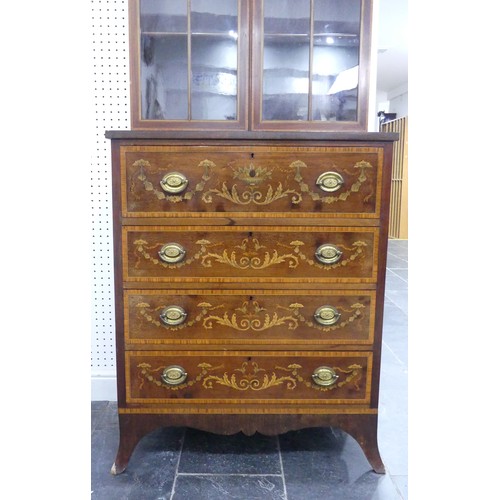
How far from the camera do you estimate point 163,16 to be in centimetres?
142

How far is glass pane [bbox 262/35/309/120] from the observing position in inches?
56.9

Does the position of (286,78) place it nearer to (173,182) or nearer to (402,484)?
(173,182)

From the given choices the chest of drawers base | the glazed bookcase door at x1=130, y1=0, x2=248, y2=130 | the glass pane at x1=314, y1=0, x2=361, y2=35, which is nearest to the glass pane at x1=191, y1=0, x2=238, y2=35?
the glazed bookcase door at x1=130, y1=0, x2=248, y2=130

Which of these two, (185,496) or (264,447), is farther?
(264,447)

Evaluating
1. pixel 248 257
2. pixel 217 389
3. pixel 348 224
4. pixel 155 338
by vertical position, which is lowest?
pixel 217 389

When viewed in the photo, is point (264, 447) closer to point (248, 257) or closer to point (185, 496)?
point (185, 496)

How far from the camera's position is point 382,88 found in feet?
30.8

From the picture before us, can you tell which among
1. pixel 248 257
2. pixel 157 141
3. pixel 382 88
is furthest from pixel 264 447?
pixel 382 88

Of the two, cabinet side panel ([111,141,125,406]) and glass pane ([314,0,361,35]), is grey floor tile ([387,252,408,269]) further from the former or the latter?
cabinet side panel ([111,141,125,406])

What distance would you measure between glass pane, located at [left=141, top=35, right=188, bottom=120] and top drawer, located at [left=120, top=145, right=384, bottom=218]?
298 mm

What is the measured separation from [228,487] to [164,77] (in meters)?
1.33

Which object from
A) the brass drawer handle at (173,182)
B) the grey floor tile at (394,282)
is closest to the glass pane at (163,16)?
the brass drawer handle at (173,182)
